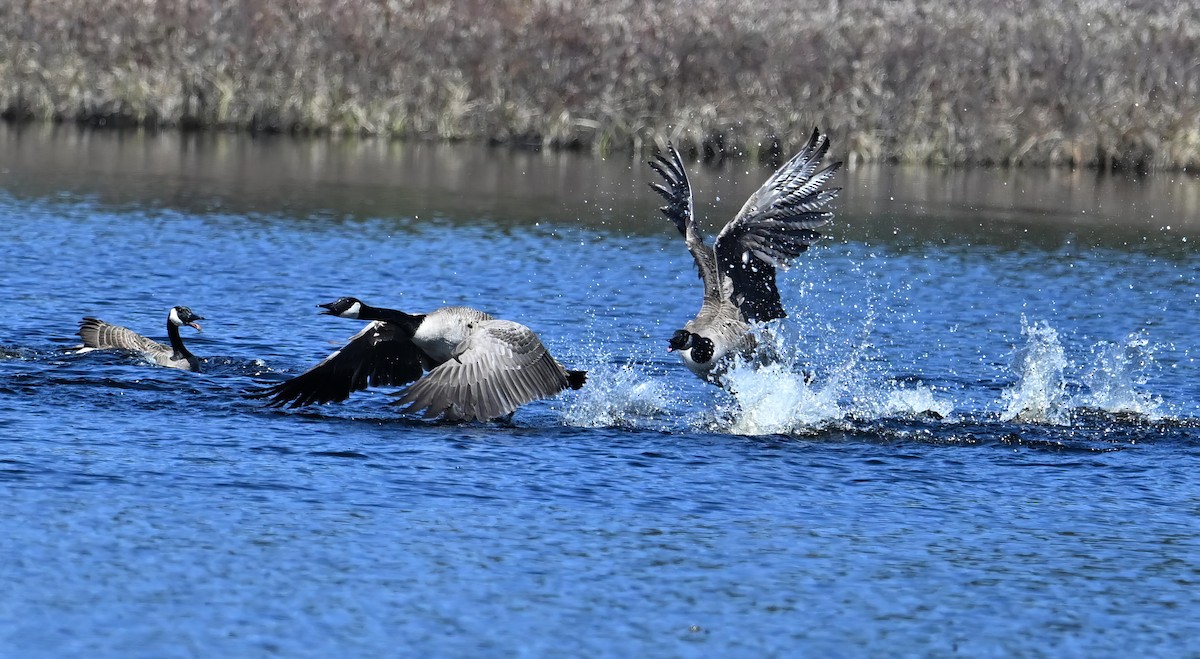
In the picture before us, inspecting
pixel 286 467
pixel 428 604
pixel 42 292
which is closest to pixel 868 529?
pixel 428 604

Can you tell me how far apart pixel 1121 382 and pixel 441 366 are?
16.7 ft

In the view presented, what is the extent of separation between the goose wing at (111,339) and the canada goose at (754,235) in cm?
Result: 396

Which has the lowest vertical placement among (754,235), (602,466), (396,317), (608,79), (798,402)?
(602,466)

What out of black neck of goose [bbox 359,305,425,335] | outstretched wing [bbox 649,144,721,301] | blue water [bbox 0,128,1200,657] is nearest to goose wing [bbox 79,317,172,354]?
blue water [bbox 0,128,1200,657]

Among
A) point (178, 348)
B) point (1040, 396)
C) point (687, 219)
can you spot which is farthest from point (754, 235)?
point (178, 348)

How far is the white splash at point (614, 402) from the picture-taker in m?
11.4

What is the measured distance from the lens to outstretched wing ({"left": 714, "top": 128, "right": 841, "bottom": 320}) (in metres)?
12.5

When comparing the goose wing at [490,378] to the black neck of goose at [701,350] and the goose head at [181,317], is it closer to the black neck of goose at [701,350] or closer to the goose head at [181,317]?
the black neck of goose at [701,350]

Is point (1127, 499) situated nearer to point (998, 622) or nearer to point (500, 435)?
point (998, 622)

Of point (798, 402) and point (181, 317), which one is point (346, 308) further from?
point (798, 402)

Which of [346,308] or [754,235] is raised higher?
[754,235]

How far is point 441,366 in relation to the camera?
10.5 metres

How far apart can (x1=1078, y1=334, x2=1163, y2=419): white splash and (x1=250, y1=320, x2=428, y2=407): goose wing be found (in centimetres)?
480

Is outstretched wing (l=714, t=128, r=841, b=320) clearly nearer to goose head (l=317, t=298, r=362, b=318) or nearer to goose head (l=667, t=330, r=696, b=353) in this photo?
goose head (l=667, t=330, r=696, b=353)
